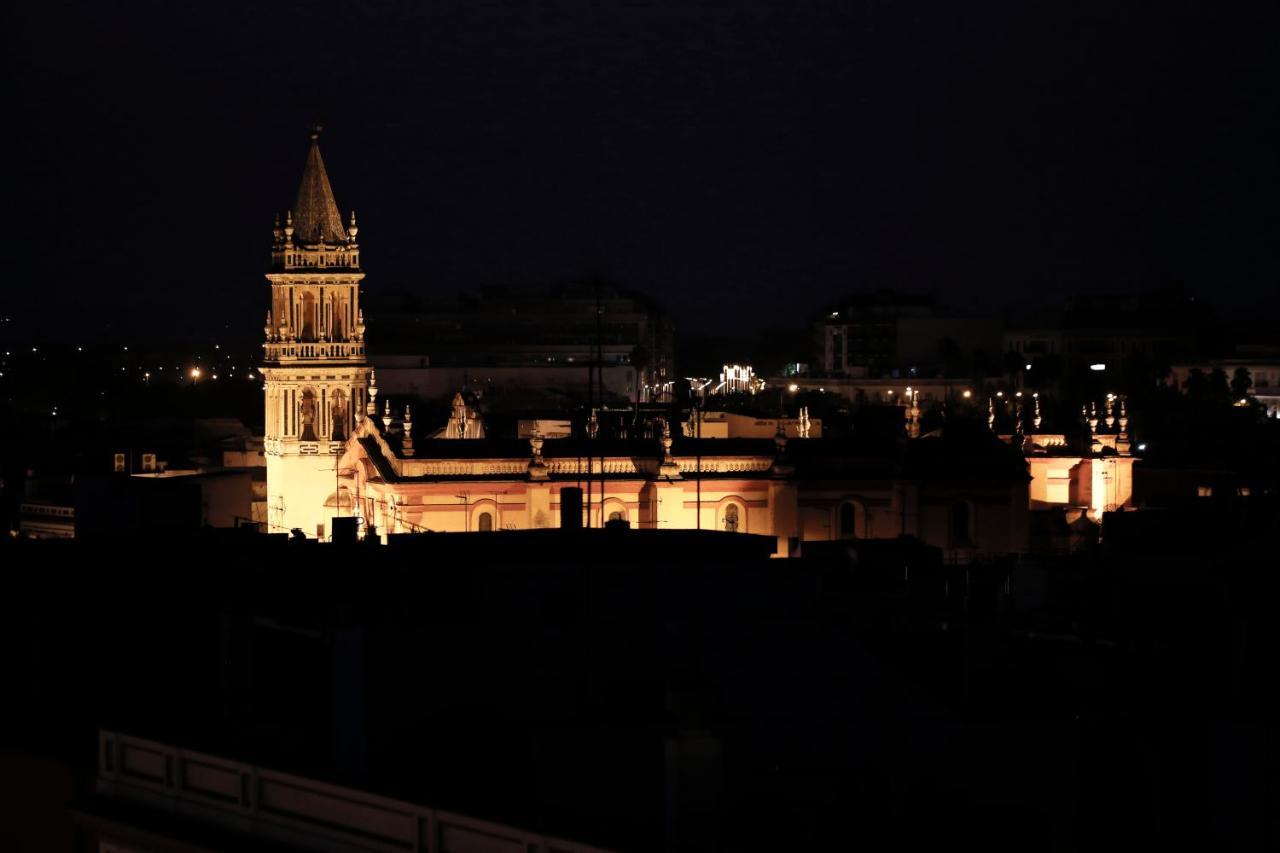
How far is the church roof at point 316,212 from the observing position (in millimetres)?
70438

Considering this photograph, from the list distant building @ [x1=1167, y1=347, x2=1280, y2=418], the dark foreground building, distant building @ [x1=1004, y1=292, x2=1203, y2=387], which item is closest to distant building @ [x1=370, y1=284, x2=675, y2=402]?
distant building @ [x1=1004, y1=292, x2=1203, y2=387]

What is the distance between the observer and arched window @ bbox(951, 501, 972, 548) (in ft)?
180

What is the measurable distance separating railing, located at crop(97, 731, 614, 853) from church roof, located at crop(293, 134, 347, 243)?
52.7m

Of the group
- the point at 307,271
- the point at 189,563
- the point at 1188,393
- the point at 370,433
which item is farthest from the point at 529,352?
the point at 189,563

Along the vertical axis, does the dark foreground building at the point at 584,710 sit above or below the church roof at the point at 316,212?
below

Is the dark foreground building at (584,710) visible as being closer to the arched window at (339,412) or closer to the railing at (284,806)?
the railing at (284,806)

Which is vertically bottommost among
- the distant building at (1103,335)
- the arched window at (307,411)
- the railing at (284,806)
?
the railing at (284,806)

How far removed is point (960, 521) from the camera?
5497 centimetres

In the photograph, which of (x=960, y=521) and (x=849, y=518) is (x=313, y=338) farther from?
(x=960, y=521)

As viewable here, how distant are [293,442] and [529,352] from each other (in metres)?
97.4

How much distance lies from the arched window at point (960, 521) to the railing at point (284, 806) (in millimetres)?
37742

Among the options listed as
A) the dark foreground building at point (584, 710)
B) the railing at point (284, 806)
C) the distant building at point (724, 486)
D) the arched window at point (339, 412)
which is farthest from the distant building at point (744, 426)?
the railing at point (284, 806)

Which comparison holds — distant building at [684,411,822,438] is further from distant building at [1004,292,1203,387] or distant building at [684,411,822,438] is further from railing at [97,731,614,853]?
distant building at [1004,292,1203,387]

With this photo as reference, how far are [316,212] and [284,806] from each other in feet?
180
